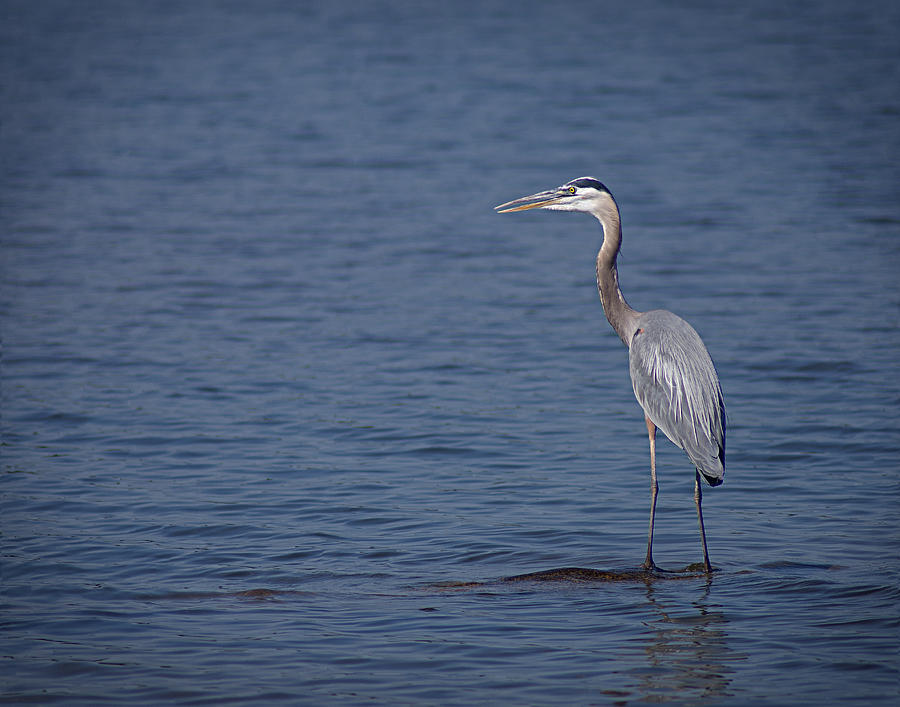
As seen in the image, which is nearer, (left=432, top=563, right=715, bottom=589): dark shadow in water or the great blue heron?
(left=432, top=563, right=715, bottom=589): dark shadow in water

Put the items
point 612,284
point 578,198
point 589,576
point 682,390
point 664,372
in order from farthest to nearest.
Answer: point 578,198 → point 612,284 → point 664,372 → point 682,390 → point 589,576

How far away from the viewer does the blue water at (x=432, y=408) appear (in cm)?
635

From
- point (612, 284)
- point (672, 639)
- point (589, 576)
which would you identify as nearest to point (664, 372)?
point (612, 284)

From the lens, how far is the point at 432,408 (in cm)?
1082

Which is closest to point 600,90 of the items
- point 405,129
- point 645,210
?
point 405,129

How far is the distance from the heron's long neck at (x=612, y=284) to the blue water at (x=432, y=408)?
1.33 m

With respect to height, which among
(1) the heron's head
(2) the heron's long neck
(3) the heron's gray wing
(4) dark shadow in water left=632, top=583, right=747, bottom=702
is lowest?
(4) dark shadow in water left=632, top=583, right=747, bottom=702

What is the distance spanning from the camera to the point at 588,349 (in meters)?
12.8

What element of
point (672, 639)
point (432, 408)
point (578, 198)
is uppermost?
point (578, 198)

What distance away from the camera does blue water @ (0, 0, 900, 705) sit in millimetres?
6348

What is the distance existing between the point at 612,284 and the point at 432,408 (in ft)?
9.48

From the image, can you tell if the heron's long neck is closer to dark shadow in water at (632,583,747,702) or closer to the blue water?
the blue water

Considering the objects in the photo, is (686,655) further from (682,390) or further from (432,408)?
(432,408)

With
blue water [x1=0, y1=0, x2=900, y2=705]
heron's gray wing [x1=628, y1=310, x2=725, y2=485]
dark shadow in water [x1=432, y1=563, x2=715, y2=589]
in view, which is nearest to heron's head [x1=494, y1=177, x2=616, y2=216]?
heron's gray wing [x1=628, y1=310, x2=725, y2=485]
